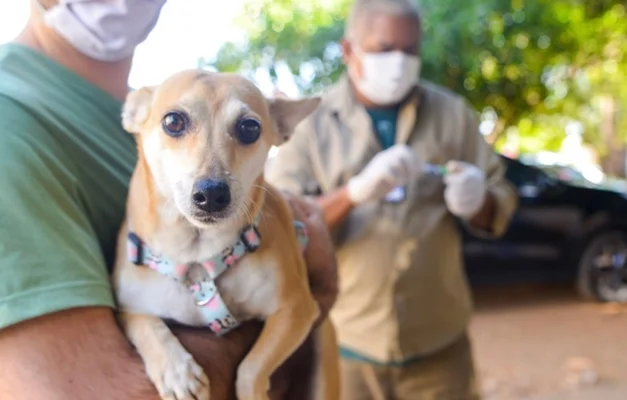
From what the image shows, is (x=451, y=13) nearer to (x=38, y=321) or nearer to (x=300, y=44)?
(x=300, y=44)

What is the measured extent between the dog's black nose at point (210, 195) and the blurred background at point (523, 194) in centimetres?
374

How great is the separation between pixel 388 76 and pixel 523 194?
359cm

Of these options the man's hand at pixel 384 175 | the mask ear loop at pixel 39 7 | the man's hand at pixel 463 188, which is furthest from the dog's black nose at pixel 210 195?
the man's hand at pixel 463 188

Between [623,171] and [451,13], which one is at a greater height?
[451,13]

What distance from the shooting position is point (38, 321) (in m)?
1.00

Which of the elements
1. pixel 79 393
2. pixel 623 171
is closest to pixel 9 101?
pixel 79 393

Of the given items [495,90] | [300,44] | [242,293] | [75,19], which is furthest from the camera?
[495,90]

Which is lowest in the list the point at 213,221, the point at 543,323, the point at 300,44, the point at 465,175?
the point at 543,323

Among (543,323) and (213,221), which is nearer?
(213,221)

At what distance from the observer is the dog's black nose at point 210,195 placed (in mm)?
1078

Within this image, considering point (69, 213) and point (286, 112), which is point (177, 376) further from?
point (286, 112)

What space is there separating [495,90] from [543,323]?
7.99 ft

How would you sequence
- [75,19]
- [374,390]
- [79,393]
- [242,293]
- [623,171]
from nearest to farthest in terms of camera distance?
[79,393]
[242,293]
[75,19]
[374,390]
[623,171]

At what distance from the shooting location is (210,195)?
108cm
